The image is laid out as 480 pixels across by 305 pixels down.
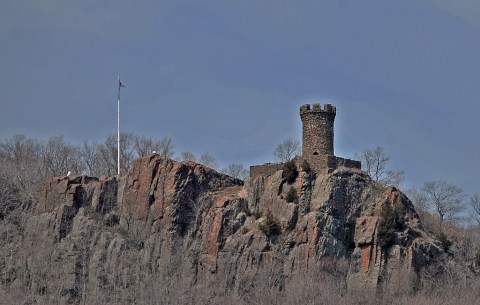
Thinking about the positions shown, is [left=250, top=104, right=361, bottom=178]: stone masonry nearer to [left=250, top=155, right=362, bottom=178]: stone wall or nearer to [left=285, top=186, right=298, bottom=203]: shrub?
[left=250, top=155, right=362, bottom=178]: stone wall

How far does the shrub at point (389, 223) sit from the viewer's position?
243 feet

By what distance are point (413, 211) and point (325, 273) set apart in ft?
27.0

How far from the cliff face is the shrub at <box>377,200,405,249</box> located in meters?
0.28

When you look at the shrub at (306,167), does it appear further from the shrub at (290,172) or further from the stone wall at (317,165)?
the shrub at (290,172)

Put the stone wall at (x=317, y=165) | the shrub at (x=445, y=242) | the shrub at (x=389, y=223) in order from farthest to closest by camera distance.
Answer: the stone wall at (x=317, y=165) < the shrub at (x=445, y=242) < the shrub at (x=389, y=223)

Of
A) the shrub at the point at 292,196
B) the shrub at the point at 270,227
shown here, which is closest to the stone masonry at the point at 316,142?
the shrub at the point at 292,196

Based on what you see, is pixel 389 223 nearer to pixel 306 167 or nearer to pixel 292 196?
pixel 292 196

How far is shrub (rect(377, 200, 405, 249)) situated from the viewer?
73.9 metres

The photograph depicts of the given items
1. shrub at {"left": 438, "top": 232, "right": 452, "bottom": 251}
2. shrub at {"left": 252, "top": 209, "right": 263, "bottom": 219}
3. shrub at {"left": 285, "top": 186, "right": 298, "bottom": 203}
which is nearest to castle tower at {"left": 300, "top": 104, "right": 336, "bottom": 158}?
shrub at {"left": 285, "top": 186, "right": 298, "bottom": 203}

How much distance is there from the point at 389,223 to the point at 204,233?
11635mm

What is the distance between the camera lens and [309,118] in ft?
266

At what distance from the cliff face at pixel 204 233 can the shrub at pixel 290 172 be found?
1.51 feet

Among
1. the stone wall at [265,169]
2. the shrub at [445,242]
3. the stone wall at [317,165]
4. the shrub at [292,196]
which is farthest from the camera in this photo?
the stone wall at [265,169]

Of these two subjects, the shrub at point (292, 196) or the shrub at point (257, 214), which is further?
the shrub at point (257, 214)
